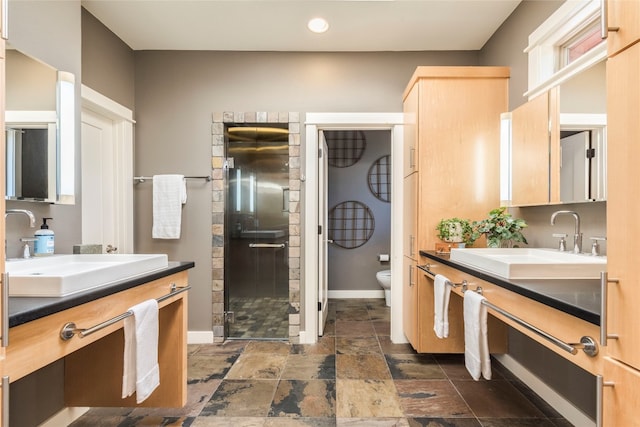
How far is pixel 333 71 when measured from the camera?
2.88 meters

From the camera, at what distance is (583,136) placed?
1.66 metres

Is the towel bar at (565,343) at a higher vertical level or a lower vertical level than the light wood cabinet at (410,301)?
higher

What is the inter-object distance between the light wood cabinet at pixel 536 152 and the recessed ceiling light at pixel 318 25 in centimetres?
150

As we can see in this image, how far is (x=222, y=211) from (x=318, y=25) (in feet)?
5.55

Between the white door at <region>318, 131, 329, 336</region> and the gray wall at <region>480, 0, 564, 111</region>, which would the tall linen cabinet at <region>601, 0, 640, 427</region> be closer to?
the gray wall at <region>480, 0, 564, 111</region>

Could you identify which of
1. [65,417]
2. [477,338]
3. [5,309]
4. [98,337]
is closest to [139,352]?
[98,337]

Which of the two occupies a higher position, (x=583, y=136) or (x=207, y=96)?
(x=207, y=96)

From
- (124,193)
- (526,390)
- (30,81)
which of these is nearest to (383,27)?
(30,81)

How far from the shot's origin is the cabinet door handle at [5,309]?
785 millimetres

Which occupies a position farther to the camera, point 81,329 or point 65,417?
point 65,417

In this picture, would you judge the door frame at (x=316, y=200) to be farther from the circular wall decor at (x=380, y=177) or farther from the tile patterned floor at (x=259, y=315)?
the circular wall decor at (x=380, y=177)

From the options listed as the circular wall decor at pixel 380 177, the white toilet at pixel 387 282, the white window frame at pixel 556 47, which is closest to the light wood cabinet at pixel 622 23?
the white window frame at pixel 556 47

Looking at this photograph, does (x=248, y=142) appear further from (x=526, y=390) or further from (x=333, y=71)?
(x=526, y=390)

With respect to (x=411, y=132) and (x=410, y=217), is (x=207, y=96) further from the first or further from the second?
(x=410, y=217)
